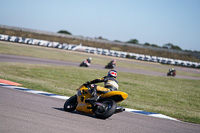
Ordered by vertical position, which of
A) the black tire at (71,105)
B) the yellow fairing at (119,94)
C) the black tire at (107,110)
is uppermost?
the yellow fairing at (119,94)

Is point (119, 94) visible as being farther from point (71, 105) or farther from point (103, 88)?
point (71, 105)

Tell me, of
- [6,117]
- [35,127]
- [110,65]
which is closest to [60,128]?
[35,127]

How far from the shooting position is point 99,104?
6.99 meters

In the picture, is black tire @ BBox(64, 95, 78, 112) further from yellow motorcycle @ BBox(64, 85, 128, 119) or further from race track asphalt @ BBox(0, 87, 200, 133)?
race track asphalt @ BBox(0, 87, 200, 133)

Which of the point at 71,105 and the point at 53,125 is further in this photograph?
the point at 71,105

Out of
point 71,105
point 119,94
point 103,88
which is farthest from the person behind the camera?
point 71,105

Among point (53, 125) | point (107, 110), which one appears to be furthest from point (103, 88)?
point (53, 125)

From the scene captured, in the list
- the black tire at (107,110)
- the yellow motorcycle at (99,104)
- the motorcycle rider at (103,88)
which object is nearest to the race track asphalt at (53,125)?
the black tire at (107,110)

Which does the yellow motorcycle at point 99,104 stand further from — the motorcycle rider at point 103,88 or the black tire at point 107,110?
the motorcycle rider at point 103,88

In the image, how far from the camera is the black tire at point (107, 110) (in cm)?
665

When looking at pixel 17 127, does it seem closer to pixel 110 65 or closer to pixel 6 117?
pixel 6 117

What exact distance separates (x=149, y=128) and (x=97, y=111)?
57.0 inches

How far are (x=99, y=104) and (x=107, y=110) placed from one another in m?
0.33

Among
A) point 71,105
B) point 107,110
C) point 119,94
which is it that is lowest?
point 71,105
